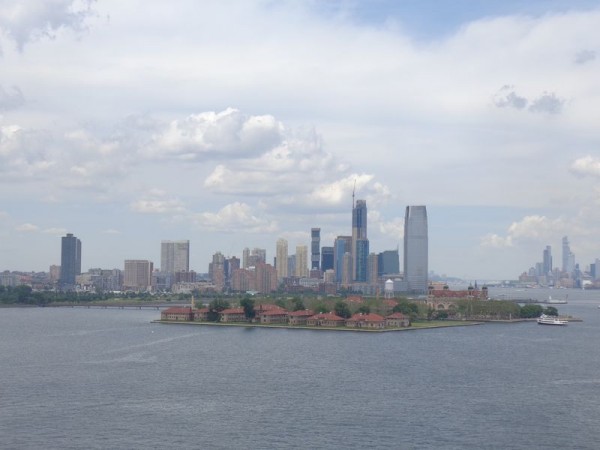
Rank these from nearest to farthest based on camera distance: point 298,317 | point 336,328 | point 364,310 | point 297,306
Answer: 1. point 336,328
2. point 298,317
3. point 364,310
4. point 297,306

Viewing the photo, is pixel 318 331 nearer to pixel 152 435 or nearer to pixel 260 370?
pixel 260 370

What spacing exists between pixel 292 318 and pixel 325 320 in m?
5.42

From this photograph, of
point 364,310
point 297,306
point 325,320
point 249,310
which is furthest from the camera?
point 297,306

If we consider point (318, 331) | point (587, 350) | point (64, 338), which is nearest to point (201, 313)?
point (318, 331)

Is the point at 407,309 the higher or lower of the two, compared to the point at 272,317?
higher

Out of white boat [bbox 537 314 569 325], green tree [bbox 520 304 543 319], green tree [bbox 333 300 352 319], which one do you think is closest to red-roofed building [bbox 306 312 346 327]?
green tree [bbox 333 300 352 319]

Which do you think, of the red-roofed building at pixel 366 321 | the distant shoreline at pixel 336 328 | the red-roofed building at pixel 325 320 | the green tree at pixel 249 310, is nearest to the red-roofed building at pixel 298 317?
the red-roofed building at pixel 325 320

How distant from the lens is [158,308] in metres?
173

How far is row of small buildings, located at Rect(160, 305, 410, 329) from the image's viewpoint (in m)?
104

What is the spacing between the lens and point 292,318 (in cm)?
11075

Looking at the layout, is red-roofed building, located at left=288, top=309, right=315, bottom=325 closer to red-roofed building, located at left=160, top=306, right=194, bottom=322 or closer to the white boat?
red-roofed building, located at left=160, top=306, right=194, bottom=322

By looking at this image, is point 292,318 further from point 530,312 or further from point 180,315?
point 530,312

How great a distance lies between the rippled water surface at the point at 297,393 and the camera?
132 ft

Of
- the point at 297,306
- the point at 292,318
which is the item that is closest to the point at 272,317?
the point at 292,318
